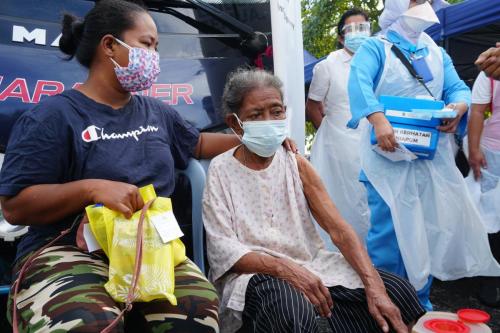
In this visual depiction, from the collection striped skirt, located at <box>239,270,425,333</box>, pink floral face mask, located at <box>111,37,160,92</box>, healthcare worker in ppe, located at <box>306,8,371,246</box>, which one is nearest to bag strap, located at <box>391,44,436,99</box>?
healthcare worker in ppe, located at <box>306,8,371,246</box>

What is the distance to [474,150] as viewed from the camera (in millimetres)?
3164

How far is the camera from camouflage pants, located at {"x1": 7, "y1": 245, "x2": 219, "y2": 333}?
1.28 metres

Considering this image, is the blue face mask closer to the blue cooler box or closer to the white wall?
the white wall

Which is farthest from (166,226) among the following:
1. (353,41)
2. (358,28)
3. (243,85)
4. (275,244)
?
(358,28)

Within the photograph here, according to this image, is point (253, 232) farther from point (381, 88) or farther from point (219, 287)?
point (381, 88)

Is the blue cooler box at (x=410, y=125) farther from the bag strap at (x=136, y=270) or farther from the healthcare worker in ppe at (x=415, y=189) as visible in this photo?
the bag strap at (x=136, y=270)

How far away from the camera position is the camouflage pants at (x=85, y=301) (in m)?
1.28

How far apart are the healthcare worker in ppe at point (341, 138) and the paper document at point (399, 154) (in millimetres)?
931

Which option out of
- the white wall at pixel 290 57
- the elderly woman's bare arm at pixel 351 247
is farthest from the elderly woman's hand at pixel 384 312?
the white wall at pixel 290 57

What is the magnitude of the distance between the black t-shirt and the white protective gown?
1.17 meters

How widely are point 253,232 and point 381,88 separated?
113 cm

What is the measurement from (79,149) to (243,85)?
67cm

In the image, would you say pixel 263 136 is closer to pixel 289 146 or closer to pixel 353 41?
pixel 289 146

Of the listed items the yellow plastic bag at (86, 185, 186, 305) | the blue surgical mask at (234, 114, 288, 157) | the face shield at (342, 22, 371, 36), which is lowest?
the yellow plastic bag at (86, 185, 186, 305)
